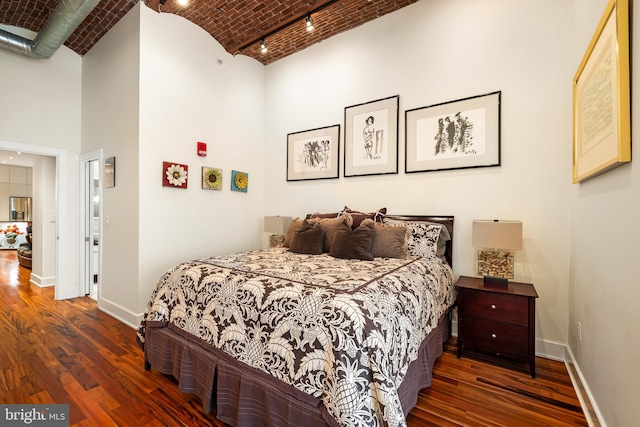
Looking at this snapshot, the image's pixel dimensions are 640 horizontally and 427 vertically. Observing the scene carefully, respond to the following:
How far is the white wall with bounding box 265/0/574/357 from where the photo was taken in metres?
2.46

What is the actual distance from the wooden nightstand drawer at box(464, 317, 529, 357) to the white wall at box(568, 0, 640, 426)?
35 cm

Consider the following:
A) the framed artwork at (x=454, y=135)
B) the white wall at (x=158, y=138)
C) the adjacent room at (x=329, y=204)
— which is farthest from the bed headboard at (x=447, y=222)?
the white wall at (x=158, y=138)

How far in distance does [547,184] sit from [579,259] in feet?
2.42

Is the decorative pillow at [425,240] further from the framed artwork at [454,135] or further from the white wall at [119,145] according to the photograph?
the white wall at [119,145]

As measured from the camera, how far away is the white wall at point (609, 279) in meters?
1.21

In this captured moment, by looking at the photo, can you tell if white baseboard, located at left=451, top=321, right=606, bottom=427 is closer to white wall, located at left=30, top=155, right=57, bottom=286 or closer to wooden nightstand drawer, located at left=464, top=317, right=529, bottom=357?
wooden nightstand drawer, located at left=464, top=317, right=529, bottom=357

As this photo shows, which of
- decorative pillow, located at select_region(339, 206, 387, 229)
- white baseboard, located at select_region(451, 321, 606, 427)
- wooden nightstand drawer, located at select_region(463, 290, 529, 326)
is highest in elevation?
decorative pillow, located at select_region(339, 206, 387, 229)

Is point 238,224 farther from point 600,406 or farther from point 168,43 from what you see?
point 600,406

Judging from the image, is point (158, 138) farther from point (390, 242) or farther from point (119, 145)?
point (390, 242)

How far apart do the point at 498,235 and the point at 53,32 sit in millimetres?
4969

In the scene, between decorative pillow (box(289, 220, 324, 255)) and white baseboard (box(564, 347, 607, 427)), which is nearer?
white baseboard (box(564, 347, 607, 427))

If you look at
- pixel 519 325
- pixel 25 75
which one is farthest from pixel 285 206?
pixel 25 75

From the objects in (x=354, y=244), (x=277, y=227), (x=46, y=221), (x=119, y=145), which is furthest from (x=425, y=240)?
(x=46, y=221)

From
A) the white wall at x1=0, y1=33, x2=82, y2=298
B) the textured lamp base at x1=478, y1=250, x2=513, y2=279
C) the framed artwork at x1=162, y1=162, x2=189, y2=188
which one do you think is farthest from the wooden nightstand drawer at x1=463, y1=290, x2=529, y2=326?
the white wall at x1=0, y1=33, x2=82, y2=298
